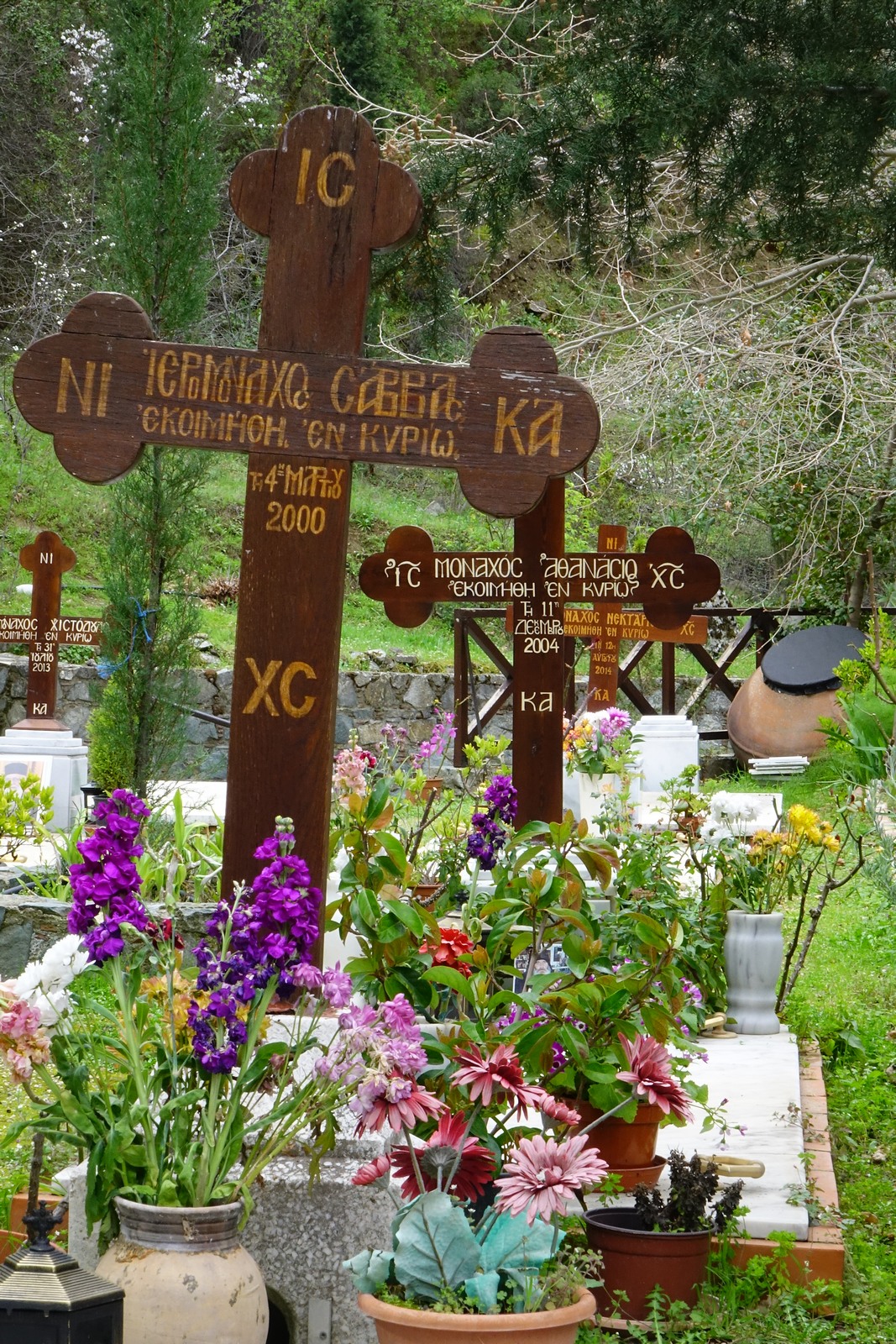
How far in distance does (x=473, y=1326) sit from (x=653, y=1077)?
32.1 inches

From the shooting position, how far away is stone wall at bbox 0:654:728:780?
15.6 m

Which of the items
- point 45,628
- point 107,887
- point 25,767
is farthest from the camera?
point 45,628

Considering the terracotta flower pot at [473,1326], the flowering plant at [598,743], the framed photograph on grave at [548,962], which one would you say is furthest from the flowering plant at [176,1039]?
the flowering plant at [598,743]

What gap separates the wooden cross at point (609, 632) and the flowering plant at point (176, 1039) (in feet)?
23.2

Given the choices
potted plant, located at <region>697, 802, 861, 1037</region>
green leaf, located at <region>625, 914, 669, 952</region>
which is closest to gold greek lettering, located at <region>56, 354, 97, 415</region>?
green leaf, located at <region>625, 914, 669, 952</region>

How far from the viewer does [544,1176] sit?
2354 mm

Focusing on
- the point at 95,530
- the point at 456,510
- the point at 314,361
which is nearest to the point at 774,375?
the point at 314,361

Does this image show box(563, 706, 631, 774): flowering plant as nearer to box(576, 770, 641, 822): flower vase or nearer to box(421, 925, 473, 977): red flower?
box(576, 770, 641, 822): flower vase

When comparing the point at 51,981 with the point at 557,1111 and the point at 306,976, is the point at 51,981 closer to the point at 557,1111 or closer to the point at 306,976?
the point at 306,976

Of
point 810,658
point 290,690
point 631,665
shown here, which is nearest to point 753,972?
point 290,690

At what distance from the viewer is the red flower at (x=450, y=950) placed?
3062mm

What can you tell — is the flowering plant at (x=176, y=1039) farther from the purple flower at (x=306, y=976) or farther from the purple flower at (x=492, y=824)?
the purple flower at (x=492, y=824)

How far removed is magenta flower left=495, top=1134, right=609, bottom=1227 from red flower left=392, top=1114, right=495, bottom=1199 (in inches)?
7.9

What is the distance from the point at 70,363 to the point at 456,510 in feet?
→ 62.5
